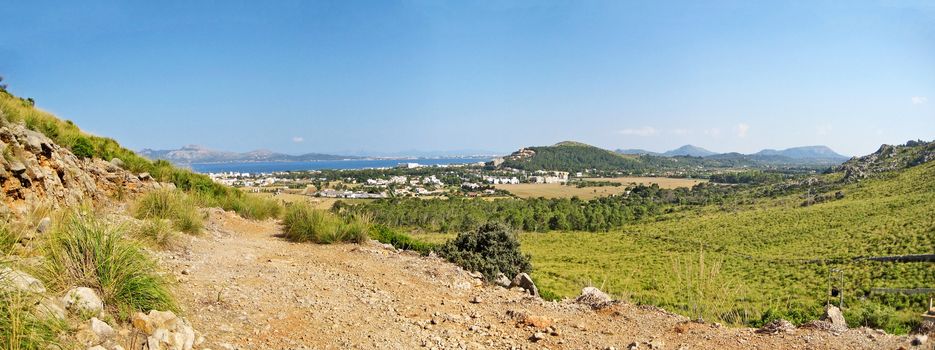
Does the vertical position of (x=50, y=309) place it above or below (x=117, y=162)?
below

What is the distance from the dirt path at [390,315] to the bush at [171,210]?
85 cm

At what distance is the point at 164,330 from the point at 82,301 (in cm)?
55

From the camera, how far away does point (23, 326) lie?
8.22ft

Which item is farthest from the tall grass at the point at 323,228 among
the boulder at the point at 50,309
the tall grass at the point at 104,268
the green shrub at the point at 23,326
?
the green shrub at the point at 23,326

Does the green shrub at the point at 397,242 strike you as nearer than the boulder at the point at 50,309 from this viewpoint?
No

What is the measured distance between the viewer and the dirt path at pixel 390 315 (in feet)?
14.9

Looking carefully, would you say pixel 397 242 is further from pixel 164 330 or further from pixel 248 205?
pixel 164 330

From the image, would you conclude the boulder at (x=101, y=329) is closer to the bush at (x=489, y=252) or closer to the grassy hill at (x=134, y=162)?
the bush at (x=489, y=252)

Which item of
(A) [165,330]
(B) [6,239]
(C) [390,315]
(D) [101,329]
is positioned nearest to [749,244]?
(C) [390,315]

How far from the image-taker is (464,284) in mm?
7422

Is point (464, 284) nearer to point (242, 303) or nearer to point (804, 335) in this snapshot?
point (242, 303)

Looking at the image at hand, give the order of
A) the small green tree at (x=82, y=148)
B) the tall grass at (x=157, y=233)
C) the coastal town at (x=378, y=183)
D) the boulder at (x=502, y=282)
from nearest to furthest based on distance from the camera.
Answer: the tall grass at (x=157, y=233)
the boulder at (x=502, y=282)
the small green tree at (x=82, y=148)
the coastal town at (x=378, y=183)

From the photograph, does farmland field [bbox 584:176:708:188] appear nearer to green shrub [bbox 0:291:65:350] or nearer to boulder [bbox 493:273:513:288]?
boulder [bbox 493:273:513:288]

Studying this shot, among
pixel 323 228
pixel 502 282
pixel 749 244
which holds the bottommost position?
pixel 749 244
